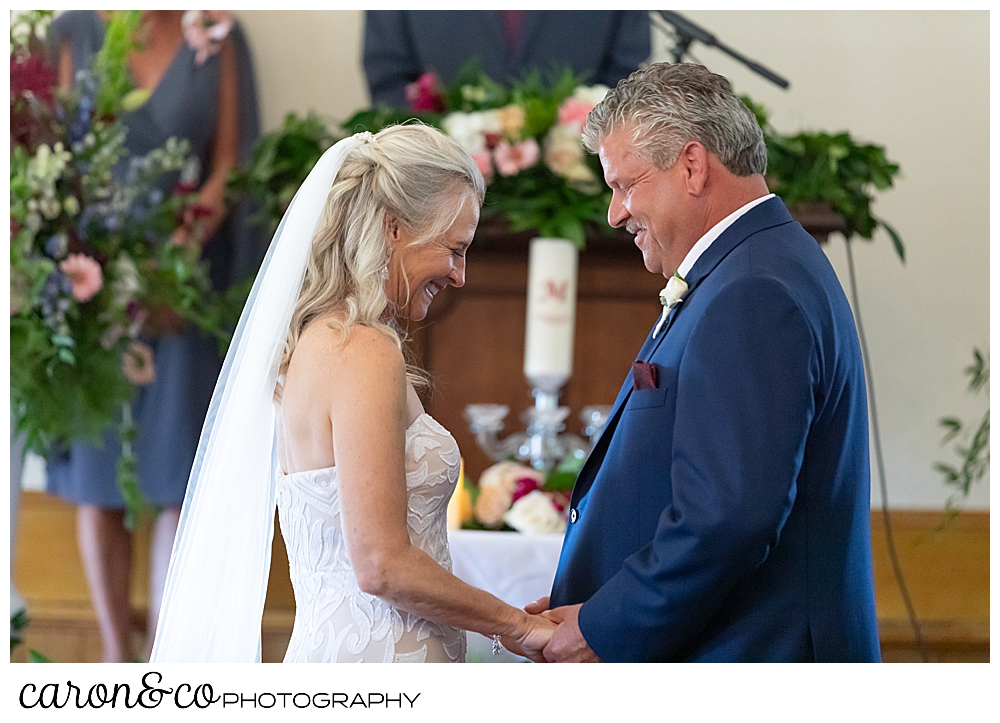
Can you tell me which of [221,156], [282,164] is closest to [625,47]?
[282,164]

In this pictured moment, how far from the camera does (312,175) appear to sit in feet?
Answer: 6.04

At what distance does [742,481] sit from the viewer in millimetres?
1465

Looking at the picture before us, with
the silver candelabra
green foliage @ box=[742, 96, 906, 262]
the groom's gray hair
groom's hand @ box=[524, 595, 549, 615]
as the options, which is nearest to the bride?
groom's hand @ box=[524, 595, 549, 615]

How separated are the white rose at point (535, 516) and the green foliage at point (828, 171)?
130cm

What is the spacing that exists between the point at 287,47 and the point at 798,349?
3326 mm

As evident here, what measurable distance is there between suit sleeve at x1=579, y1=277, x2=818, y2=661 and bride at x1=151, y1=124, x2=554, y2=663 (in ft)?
0.99

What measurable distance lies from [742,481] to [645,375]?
0.28 meters

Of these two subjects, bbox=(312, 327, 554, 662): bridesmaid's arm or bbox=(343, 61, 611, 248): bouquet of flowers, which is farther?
bbox=(343, 61, 611, 248): bouquet of flowers

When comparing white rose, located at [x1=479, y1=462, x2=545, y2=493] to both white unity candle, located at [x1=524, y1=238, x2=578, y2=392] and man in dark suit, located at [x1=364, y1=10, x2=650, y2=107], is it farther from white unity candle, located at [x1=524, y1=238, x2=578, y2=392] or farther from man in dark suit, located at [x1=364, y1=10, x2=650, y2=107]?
man in dark suit, located at [x1=364, y1=10, x2=650, y2=107]

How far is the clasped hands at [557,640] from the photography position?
5.47 feet

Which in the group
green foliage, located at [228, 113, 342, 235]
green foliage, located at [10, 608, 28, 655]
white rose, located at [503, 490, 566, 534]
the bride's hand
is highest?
green foliage, located at [228, 113, 342, 235]

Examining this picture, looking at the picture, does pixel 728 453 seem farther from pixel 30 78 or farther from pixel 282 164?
pixel 30 78

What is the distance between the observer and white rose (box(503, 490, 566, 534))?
2.61 metres
